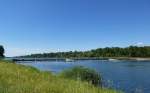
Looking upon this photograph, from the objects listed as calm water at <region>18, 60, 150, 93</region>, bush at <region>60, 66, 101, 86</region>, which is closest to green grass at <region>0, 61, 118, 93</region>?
calm water at <region>18, 60, 150, 93</region>

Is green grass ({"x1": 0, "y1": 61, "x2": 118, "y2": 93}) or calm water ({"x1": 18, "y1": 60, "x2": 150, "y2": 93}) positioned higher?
green grass ({"x1": 0, "y1": 61, "x2": 118, "y2": 93})

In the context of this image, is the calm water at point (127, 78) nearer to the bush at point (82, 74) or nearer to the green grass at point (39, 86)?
the bush at point (82, 74)

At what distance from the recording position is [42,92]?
12617 millimetres

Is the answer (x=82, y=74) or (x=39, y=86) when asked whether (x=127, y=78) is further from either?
(x=39, y=86)

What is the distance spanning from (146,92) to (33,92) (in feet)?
102

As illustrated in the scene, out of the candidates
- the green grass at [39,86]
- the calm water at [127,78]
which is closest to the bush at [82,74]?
the calm water at [127,78]

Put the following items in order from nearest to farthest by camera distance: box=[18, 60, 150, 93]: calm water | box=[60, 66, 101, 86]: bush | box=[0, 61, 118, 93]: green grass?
1. box=[0, 61, 118, 93]: green grass
2. box=[60, 66, 101, 86]: bush
3. box=[18, 60, 150, 93]: calm water

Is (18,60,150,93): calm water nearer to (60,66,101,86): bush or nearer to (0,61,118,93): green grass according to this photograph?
(60,66,101,86): bush

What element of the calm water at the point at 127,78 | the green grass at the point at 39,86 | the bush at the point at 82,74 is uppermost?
the green grass at the point at 39,86

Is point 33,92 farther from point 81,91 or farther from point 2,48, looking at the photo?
point 2,48

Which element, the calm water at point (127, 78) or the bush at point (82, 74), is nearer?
the bush at point (82, 74)

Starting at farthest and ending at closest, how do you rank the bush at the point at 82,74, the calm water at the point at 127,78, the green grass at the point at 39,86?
1. the calm water at the point at 127,78
2. the bush at the point at 82,74
3. the green grass at the point at 39,86

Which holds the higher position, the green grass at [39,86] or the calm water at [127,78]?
the green grass at [39,86]

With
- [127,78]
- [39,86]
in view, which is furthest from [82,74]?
[127,78]
